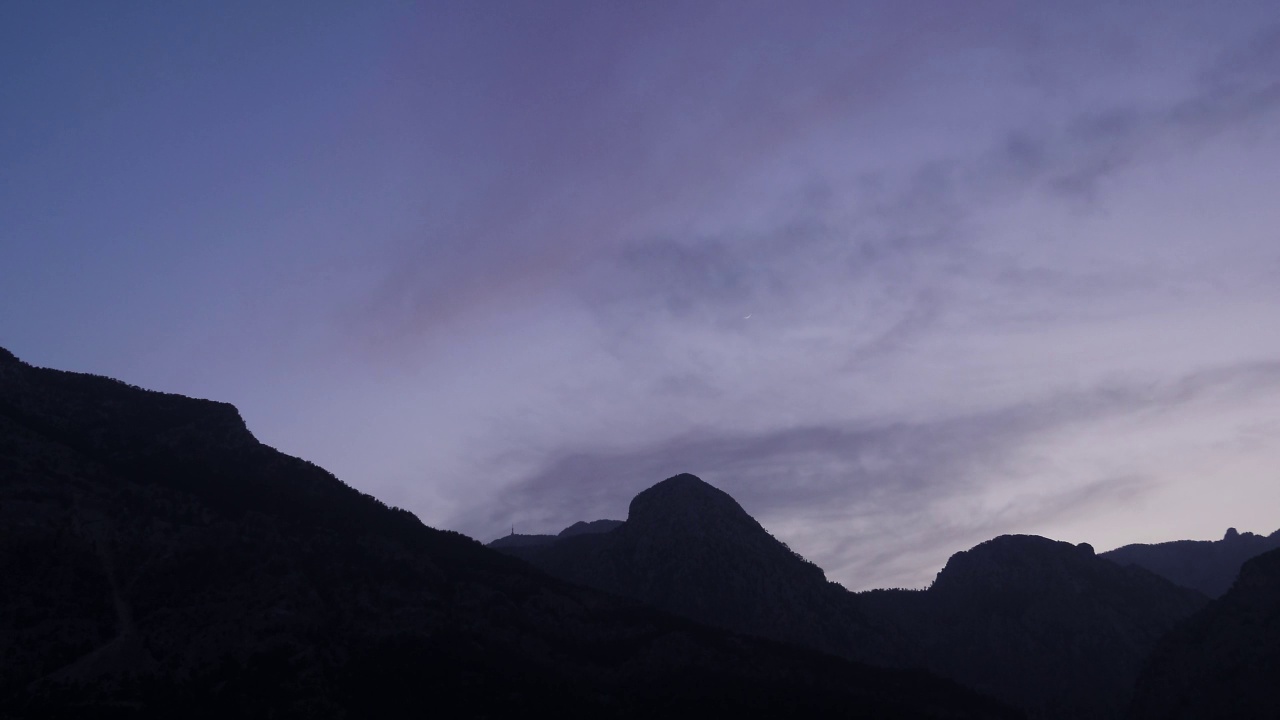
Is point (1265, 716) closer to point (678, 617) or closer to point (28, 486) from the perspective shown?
point (678, 617)

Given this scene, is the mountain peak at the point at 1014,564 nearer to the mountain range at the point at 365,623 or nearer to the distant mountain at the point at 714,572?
the mountain range at the point at 365,623

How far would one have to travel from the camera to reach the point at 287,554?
322 ft

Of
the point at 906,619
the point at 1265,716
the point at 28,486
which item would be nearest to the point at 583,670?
the point at 28,486

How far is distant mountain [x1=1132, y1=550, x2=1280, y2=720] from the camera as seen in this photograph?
8738 cm

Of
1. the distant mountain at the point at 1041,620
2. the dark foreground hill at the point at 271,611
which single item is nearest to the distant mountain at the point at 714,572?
the distant mountain at the point at 1041,620

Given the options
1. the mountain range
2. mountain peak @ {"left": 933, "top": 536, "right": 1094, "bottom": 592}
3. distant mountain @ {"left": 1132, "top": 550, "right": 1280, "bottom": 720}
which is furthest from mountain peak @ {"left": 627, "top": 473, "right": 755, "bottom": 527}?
distant mountain @ {"left": 1132, "top": 550, "right": 1280, "bottom": 720}

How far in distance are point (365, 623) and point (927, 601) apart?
4938 inches

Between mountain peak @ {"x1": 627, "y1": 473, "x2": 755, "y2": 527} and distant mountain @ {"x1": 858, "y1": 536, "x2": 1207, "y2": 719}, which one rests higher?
mountain peak @ {"x1": 627, "y1": 473, "x2": 755, "y2": 527}

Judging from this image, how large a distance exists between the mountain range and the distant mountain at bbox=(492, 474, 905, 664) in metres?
0.58

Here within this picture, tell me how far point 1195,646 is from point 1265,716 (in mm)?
17154

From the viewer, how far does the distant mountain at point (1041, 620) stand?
146 metres

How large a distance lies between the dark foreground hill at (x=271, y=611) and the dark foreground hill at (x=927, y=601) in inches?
Result: 1073

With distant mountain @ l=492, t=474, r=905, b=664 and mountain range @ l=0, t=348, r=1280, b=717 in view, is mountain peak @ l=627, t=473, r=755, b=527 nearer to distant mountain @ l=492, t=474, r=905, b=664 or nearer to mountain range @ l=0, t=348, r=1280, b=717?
distant mountain @ l=492, t=474, r=905, b=664

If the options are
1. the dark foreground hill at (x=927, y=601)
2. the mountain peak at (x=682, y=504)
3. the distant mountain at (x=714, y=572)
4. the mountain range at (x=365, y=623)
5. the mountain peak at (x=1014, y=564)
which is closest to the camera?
the mountain range at (x=365, y=623)
